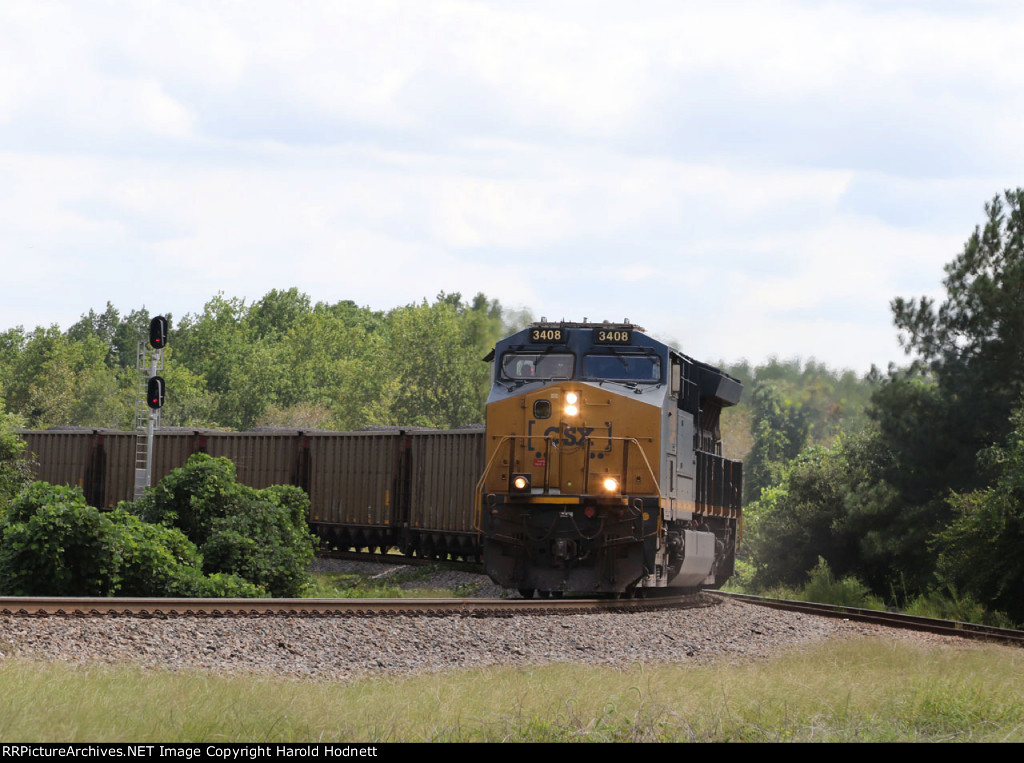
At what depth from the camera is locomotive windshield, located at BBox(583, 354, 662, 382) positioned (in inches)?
699

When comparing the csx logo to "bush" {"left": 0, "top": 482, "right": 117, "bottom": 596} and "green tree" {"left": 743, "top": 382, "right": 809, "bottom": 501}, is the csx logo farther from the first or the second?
"green tree" {"left": 743, "top": 382, "right": 809, "bottom": 501}

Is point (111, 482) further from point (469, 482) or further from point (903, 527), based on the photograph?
point (903, 527)

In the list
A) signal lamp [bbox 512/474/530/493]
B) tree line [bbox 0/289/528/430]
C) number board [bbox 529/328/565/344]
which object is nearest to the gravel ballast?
signal lamp [bbox 512/474/530/493]

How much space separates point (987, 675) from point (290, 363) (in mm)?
93089

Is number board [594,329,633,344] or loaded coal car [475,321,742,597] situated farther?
number board [594,329,633,344]

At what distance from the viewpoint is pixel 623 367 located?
17.9 m

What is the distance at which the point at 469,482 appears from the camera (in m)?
26.7

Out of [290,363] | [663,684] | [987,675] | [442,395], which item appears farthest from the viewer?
[290,363]

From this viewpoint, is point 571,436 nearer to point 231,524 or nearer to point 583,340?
point 583,340

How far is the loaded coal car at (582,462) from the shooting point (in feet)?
56.8

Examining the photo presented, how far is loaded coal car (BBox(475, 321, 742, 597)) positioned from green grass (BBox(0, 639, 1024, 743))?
259 inches

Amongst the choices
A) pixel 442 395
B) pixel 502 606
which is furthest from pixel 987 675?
pixel 442 395

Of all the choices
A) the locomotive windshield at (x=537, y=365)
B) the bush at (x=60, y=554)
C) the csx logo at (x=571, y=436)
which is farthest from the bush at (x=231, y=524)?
the csx logo at (x=571, y=436)

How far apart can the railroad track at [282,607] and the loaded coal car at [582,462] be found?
947mm
